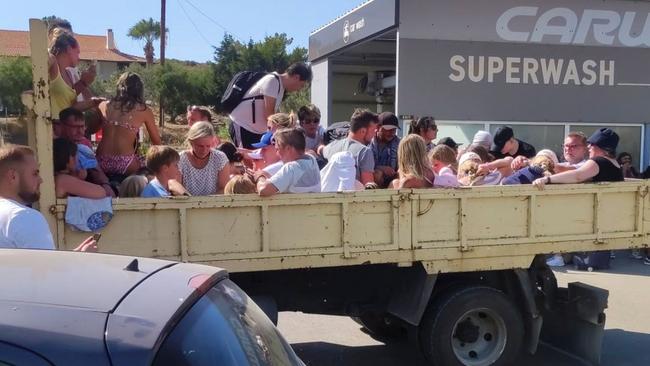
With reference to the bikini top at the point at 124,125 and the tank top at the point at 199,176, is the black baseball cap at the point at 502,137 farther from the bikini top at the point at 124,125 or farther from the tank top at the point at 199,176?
the bikini top at the point at 124,125

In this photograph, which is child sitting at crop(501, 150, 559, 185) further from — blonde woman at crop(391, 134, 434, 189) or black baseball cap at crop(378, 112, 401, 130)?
black baseball cap at crop(378, 112, 401, 130)

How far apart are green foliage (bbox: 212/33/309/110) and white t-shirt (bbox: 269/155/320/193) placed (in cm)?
3975

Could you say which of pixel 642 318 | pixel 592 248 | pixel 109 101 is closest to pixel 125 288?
→ pixel 109 101

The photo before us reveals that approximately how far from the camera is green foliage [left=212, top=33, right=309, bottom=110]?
1770 inches

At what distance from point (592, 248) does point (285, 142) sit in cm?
278

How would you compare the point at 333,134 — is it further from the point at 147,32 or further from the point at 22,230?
the point at 147,32

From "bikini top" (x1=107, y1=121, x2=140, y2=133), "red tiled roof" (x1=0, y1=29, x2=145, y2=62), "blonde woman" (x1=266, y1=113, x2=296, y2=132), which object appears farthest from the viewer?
"red tiled roof" (x1=0, y1=29, x2=145, y2=62)

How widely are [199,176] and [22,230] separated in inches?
81.9

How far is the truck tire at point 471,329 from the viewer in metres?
5.10

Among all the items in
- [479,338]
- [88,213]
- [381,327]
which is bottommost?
[381,327]

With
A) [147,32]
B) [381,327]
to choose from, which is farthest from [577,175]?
[147,32]

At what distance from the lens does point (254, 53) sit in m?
46.3

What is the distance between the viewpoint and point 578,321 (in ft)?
18.6

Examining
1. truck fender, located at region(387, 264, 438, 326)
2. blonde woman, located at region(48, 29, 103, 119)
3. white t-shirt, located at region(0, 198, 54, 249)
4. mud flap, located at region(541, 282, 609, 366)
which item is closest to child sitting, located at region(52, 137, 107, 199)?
A: blonde woman, located at region(48, 29, 103, 119)
